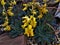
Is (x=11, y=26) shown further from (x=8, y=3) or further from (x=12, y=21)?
(x=8, y=3)

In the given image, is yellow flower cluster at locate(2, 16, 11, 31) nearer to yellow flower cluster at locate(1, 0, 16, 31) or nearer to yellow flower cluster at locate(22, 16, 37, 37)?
yellow flower cluster at locate(1, 0, 16, 31)

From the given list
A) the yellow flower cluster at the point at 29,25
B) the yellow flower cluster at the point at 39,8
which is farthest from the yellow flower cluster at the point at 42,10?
the yellow flower cluster at the point at 29,25

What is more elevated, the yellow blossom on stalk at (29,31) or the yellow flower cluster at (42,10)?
the yellow flower cluster at (42,10)

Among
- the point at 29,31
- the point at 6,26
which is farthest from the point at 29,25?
the point at 6,26

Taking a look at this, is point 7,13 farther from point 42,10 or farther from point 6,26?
point 42,10

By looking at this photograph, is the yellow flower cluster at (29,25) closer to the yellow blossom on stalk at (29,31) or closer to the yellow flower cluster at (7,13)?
the yellow blossom on stalk at (29,31)

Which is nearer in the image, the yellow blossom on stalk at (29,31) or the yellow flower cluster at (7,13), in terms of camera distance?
the yellow blossom on stalk at (29,31)

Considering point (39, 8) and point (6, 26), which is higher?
point (39, 8)

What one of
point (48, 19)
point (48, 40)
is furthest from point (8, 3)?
point (48, 40)

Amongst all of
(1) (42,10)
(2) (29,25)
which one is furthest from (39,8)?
(2) (29,25)

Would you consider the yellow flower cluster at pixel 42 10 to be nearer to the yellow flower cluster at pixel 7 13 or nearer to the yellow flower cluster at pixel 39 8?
the yellow flower cluster at pixel 39 8

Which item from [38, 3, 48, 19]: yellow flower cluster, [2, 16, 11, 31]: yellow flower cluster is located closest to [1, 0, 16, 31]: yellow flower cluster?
[2, 16, 11, 31]: yellow flower cluster

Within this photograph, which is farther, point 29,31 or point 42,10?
point 42,10

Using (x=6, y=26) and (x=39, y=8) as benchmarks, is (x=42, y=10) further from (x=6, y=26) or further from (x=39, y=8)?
(x=6, y=26)
